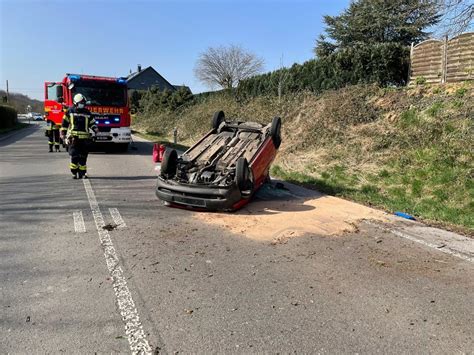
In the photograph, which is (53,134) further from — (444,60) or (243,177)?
(444,60)

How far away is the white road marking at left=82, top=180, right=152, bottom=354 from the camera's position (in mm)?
2738

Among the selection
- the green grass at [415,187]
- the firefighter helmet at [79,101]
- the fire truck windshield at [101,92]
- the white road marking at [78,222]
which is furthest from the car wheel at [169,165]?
the fire truck windshield at [101,92]

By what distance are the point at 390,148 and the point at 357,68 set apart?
5.69m

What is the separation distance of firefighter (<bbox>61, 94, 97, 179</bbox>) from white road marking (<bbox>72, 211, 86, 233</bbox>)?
10.4ft

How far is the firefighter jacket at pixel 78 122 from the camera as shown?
9.02 m

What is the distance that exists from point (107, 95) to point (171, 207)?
9.31 m

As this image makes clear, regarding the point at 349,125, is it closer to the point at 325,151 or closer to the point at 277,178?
the point at 325,151

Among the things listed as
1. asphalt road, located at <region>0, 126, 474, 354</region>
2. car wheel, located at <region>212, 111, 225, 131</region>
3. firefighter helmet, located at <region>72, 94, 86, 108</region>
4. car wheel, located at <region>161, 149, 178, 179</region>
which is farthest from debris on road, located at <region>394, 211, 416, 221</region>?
firefighter helmet, located at <region>72, 94, 86, 108</region>

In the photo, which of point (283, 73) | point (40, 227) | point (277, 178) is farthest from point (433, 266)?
point (283, 73)

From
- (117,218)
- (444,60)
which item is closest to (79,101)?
(117,218)

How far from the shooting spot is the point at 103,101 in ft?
47.1

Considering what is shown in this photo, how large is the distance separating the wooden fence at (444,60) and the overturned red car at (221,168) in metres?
6.87

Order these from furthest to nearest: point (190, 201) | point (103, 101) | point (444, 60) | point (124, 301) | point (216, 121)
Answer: point (103, 101) → point (444, 60) → point (216, 121) → point (190, 201) → point (124, 301)

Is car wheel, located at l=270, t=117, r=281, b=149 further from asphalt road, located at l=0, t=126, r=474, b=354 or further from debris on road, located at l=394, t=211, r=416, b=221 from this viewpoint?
debris on road, located at l=394, t=211, r=416, b=221
